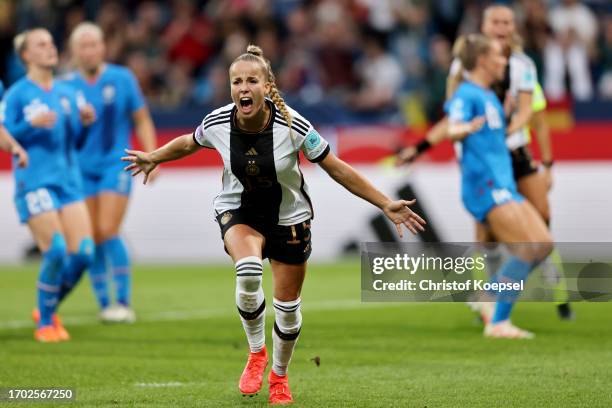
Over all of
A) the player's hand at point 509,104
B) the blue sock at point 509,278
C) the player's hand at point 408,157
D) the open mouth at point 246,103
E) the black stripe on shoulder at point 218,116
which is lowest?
the blue sock at point 509,278

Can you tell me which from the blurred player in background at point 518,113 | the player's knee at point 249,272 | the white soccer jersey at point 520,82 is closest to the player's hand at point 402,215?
the player's knee at point 249,272

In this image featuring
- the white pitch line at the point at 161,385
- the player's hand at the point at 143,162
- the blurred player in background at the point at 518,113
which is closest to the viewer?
the player's hand at the point at 143,162

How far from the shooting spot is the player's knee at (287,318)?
7172 mm

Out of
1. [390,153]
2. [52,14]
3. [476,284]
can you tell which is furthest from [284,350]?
[52,14]

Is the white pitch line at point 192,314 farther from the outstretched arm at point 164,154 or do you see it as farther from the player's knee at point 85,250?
the outstretched arm at point 164,154

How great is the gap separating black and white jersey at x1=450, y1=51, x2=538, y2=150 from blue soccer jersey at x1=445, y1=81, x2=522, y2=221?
2.41 ft

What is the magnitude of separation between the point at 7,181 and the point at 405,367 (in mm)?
11486

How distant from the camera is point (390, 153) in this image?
1802 cm

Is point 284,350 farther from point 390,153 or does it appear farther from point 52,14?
point 52,14

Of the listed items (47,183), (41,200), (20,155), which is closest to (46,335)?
(41,200)

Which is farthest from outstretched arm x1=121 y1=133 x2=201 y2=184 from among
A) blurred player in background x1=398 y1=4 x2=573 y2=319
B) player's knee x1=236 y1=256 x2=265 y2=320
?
blurred player in background x1=398 y1=4 x2=573 y2=319

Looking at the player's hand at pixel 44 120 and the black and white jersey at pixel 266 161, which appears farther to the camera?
the player's hand at pixel 44 120

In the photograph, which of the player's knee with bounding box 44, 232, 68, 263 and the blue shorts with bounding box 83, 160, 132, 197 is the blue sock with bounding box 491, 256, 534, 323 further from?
the blue shorts with bounding box 83, 160, 132, 197

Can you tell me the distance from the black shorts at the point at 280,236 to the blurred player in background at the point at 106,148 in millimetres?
4743
